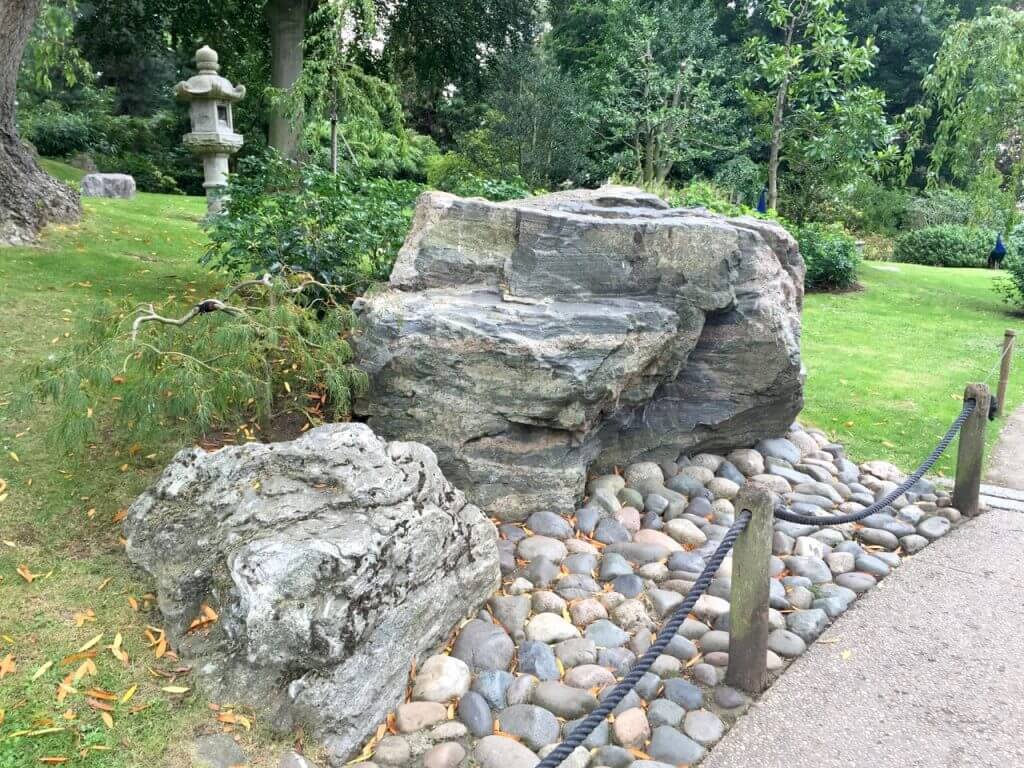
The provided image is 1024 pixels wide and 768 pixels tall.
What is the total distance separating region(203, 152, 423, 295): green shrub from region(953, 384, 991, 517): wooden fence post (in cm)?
417

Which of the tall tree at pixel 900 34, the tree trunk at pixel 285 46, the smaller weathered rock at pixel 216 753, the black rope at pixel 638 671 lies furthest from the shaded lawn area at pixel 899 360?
the tall tree at pixel 900 34

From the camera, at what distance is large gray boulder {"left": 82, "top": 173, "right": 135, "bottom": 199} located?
14.3 m

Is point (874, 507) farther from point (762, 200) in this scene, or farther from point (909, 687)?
point (762, 200)

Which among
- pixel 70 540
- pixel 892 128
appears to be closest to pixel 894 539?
pixel 70 540

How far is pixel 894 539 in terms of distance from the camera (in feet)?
15.9

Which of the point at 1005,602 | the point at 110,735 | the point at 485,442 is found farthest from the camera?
the point at 485,442

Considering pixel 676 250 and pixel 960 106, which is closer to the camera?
pixel 676 250

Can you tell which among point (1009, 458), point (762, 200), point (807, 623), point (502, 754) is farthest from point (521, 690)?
point (762, 200)

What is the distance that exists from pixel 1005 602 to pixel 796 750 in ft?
6.14

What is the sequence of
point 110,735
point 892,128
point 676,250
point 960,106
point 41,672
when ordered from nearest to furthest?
point 110,735 → point 41,672 → point 676,250 → point 960,106 → point 892,128

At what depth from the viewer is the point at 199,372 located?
403 centimetres

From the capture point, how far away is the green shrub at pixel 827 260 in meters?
14.2

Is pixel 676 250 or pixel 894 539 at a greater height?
pixel 676 250

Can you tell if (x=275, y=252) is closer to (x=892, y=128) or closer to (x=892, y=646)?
(x=892, y=646)
